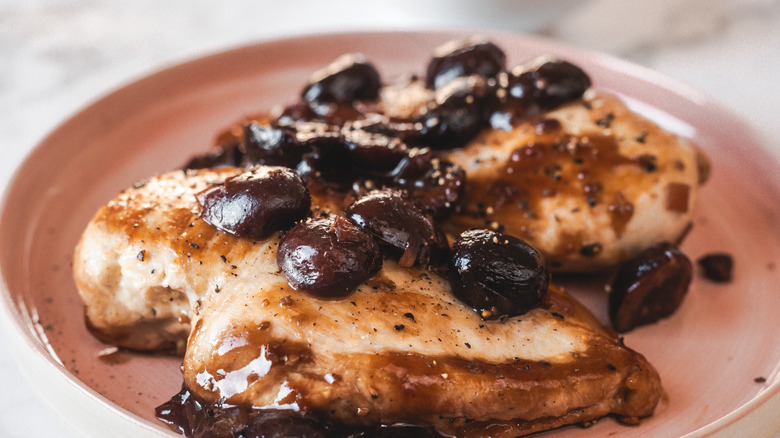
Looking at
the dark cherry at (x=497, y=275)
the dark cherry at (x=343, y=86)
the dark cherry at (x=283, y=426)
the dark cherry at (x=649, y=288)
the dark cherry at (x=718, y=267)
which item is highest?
the dark cherry at (x=343, y=86)

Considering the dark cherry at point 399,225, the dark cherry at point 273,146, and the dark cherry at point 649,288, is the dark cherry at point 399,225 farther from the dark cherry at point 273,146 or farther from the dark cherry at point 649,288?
the dark cherry at point 649,288

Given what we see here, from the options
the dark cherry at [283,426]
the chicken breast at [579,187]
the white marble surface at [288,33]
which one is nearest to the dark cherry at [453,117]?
the chicken breast at [579,187]

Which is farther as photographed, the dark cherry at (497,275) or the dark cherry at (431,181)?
the dark cherry at (431,181)

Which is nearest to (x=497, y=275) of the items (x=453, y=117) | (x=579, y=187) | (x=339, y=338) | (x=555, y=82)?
(x=339, y=338)

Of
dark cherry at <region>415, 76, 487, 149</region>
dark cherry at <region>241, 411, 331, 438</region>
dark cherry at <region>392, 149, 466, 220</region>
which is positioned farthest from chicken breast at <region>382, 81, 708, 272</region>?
dark cherry at <region>241, 411, 331, 438</region>

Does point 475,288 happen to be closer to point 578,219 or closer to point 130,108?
point 578,219

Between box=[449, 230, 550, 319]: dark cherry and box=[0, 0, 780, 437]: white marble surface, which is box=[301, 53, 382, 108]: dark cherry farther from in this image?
box=[449, 230, 550, 319]: dark cherry
